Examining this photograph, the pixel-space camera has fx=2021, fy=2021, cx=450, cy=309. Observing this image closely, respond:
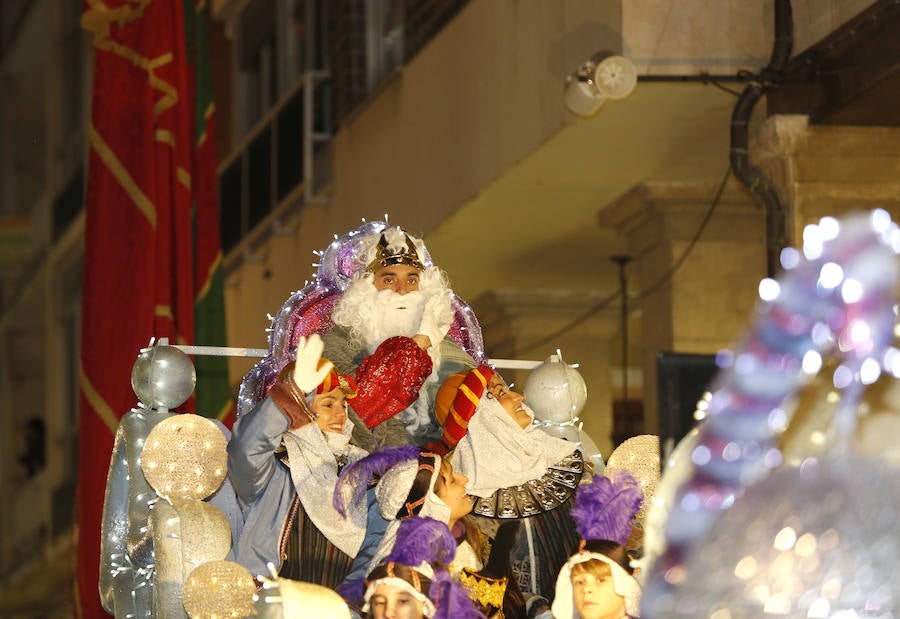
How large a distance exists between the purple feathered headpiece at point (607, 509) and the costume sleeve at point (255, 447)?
90 cm

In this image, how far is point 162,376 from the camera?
630 centimetres

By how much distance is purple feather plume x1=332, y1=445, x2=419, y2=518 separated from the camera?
5.91m

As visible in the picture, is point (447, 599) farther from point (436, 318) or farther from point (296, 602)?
point (436, 318)

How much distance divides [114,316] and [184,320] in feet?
1.04

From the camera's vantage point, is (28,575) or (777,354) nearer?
(777,354)

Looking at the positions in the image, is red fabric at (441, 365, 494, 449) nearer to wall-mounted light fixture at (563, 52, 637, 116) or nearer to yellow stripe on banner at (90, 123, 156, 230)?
wall-mounted light fixture at (563, 52, 637, 116)

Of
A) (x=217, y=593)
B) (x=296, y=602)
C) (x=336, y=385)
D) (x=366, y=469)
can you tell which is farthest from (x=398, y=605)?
(x=336, y=385)

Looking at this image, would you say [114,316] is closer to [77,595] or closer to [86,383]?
[86,383]

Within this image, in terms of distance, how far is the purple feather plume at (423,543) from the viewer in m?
5.48

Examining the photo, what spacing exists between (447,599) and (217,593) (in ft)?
2.12

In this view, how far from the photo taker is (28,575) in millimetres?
21469

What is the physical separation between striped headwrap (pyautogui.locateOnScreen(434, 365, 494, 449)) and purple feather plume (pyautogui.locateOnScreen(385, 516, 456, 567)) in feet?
1.63

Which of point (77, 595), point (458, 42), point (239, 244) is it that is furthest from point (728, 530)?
point (239, 244)

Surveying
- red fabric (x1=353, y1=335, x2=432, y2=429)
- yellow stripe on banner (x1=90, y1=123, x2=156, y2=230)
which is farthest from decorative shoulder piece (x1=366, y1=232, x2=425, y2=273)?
yellow stripe on banner (x1=90, y1=123, x2=156, y2=230)
